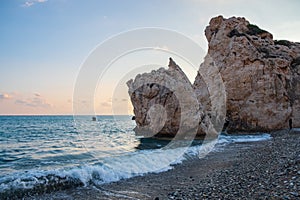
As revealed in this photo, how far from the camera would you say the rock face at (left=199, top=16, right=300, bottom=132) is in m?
27.8

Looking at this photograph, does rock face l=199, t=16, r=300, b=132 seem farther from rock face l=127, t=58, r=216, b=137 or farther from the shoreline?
the shoreline

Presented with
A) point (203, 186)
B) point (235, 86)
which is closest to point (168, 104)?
point (235, 86)

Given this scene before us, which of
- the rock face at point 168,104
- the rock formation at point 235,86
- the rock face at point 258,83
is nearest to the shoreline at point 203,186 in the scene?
the rock face at point 168,104

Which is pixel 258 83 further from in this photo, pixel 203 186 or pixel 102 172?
pixel 203 186

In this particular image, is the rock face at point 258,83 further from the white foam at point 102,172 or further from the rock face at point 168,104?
the white foam at point 102,172

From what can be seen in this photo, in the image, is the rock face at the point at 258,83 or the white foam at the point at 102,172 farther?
the rock face at the point at 258,83

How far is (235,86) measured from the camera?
29047mm

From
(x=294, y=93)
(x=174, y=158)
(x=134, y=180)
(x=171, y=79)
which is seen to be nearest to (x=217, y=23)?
(x=294, y=93)

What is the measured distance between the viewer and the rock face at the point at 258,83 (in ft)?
91.3

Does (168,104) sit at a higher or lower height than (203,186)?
higher

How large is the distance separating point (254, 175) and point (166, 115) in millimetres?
15917

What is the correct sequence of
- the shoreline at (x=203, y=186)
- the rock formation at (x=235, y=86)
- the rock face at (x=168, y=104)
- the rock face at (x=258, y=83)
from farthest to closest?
1. the rock face at (x=258, y=83)
2. the rock formation at (x=235, y=86)
3. the rock face at (x=168, y=104)
4. the shoreline at (x=203, y=186)

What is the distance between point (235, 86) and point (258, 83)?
2320mm

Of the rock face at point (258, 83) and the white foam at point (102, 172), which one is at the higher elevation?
the rock face at point (258, 83)
